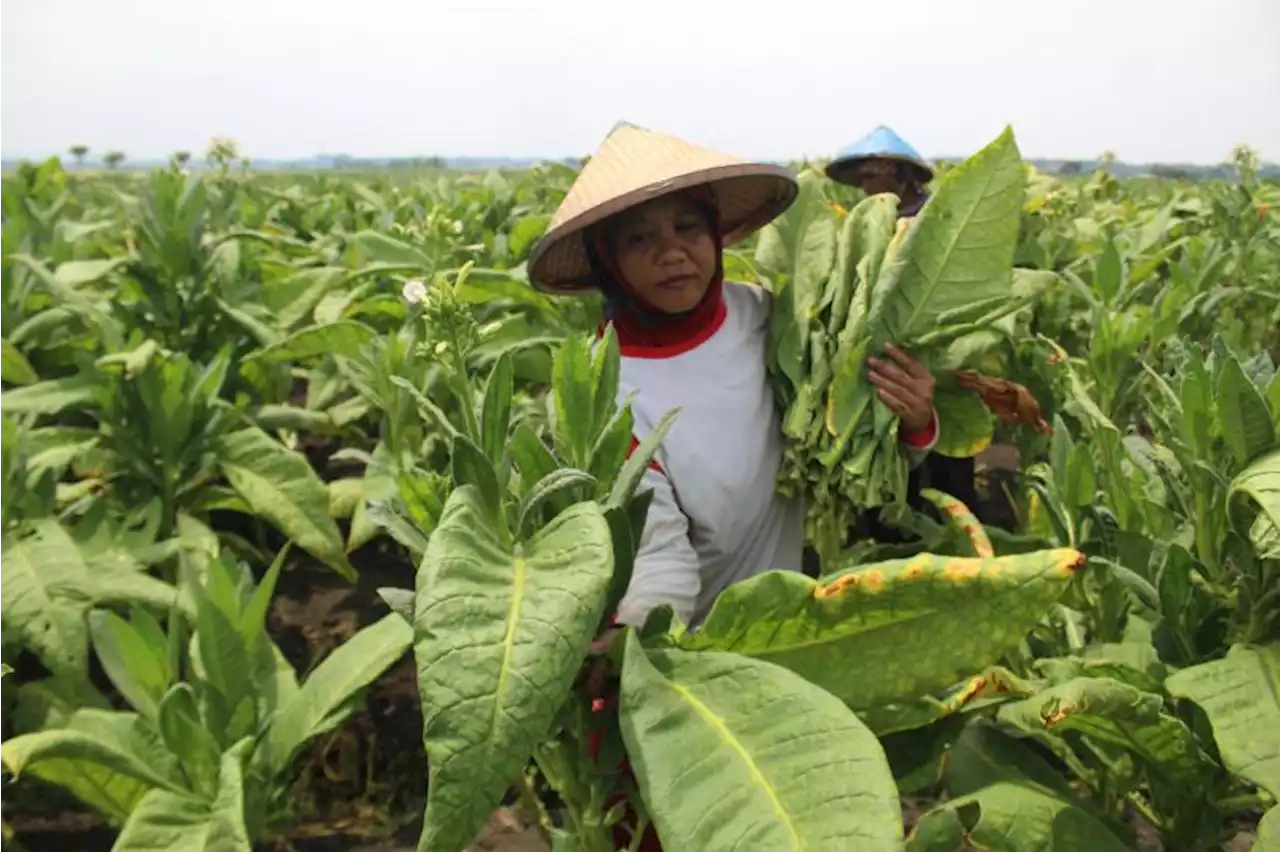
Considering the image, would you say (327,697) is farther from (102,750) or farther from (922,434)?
(922,434)

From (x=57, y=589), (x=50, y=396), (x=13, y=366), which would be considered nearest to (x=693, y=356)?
(x=57, y=589)

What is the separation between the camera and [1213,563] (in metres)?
1.61

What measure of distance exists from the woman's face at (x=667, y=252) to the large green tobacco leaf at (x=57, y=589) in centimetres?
137

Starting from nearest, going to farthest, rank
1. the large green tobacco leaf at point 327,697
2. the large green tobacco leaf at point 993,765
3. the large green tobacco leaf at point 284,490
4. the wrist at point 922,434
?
1. the large green tobacco leaf at point 993,765
2. the wrist at point 922,434
3. the large green tobacco leaf at point 327,697
4. the large green tobacco leaf at point 284,490

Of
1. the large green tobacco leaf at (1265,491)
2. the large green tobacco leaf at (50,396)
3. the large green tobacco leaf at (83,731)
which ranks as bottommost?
the large green tobacco leaf at (83,731)

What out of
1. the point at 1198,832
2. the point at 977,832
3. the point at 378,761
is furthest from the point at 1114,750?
the point at 378,761

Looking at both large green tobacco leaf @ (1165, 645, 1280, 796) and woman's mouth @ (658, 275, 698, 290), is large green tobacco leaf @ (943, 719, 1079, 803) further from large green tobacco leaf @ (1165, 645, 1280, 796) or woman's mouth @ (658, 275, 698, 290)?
woman's mouth @ (658, 275, 698, 290)

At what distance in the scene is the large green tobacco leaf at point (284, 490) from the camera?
9.28 feet

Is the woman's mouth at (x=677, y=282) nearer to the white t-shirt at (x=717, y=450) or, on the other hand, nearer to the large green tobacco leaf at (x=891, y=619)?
the white t-shirt at (x=717, y=450)

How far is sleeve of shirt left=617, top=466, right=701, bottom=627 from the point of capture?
161 cm

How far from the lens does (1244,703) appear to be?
142 cm

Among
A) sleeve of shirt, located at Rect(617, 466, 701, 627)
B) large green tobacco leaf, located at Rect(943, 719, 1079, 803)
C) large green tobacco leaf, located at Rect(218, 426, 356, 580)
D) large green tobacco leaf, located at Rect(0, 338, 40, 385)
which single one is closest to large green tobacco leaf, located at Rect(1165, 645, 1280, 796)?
large green tobacco leaf, located at Rect(943, 719, 1079, 803)

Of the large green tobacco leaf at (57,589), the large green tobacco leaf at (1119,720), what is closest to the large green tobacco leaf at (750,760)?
the large green tobacco leaf at (1119,720)

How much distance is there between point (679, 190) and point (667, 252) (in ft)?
0.35
